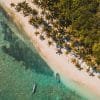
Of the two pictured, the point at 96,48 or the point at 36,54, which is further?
the point at 36,54

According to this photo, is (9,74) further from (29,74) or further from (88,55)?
(88,55)

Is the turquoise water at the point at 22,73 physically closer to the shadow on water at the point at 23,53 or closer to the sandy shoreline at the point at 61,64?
the shadow on water at the point at 23,53

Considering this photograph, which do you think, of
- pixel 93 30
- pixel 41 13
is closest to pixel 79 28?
pixel 93 30

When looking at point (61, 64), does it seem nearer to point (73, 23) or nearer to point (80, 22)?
point (73, 23)

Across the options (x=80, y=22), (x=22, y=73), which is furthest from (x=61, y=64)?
(x=80, y=22)

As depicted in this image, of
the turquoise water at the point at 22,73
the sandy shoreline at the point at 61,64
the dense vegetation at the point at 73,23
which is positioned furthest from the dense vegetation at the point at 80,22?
the turquoise water at the point at 22,73

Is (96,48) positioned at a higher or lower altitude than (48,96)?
higher
